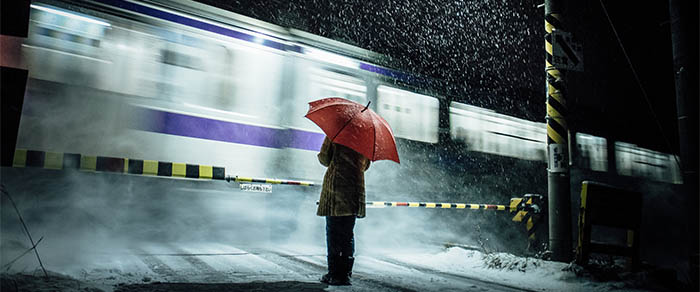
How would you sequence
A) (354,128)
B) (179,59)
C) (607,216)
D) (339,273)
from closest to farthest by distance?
(354,128) → (339,273) → (607,216) → (179,59)

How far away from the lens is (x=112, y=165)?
4.57 metres

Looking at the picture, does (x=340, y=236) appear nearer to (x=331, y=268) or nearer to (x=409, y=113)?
(x=331, y=268)

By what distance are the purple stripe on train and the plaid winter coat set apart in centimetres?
268

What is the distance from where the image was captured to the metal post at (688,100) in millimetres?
4430

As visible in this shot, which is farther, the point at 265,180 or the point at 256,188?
the point at 256,188

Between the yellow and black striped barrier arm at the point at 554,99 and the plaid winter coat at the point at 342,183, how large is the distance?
8.10 ft

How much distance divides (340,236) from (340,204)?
251mm

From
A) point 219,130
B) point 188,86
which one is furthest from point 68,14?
point 219,130

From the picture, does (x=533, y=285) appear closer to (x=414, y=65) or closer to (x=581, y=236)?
(x=581, y=236)

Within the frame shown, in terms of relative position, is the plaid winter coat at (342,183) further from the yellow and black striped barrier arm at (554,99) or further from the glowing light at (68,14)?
the glowing light at (68,14)

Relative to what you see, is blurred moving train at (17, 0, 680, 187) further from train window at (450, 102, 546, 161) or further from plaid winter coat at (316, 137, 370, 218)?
plaid winter coat at (316, 137, 370, 218)

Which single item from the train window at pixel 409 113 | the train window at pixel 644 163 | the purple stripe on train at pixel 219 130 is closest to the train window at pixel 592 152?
the train window at pixel 644 163

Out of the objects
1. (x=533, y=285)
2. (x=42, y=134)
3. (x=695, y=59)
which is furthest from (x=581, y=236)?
(x=42, y=134)

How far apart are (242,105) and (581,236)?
4.23 metres
